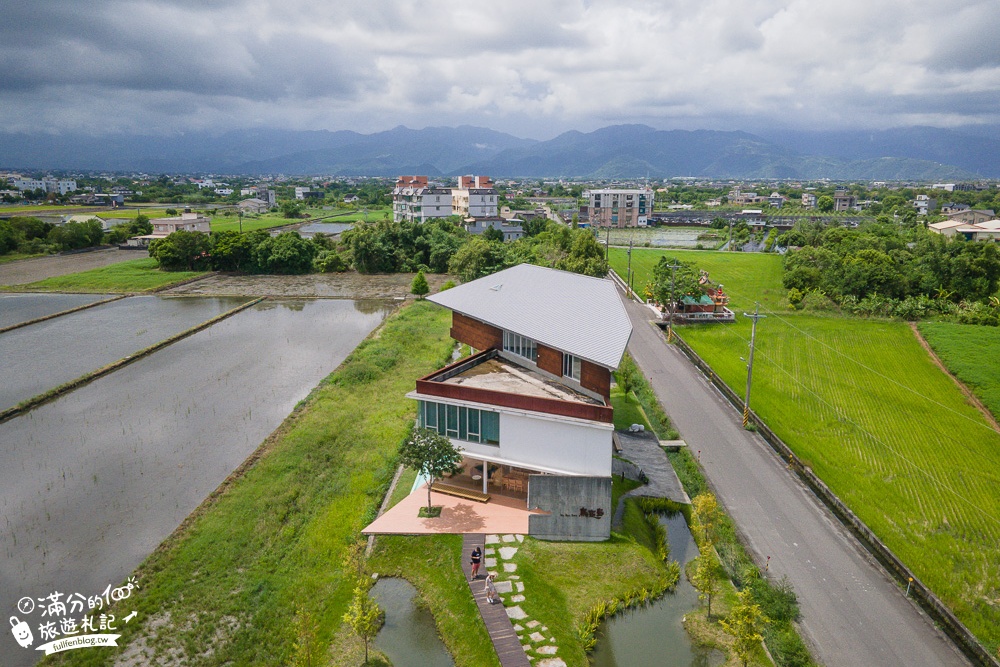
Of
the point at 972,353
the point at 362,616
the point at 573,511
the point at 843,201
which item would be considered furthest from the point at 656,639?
the point at 843,201

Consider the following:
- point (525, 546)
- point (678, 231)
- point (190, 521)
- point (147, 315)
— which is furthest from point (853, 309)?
point (678, 231)

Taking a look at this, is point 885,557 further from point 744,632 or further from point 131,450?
point 131,450

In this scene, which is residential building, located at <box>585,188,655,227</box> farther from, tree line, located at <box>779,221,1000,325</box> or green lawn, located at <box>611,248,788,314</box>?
tree line, located at <box>779,221,1000,325</box>

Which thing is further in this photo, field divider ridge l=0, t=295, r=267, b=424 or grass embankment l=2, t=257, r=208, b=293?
grass embankment l=2, t=257, r=208, b=293

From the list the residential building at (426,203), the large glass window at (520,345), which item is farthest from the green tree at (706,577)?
the residential building at (426,203)

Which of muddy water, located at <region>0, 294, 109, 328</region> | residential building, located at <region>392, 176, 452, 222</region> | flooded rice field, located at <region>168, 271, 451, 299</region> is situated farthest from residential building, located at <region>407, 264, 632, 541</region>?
residential building, located at <region>392, 176, 452, 222</region>

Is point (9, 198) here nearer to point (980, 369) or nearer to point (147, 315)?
point (147, 315)
